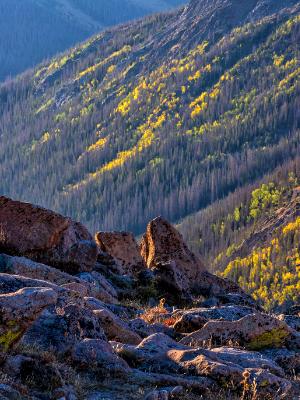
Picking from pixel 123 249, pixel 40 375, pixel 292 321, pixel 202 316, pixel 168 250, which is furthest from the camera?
pixel 168 250

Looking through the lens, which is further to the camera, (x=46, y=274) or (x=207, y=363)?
(x=46, y=274)

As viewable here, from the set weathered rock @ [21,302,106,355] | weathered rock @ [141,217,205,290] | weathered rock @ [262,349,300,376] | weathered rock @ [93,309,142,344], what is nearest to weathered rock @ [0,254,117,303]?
weathered rock @ [93,309,142,344]

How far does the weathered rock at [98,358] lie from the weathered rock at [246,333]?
170 inches

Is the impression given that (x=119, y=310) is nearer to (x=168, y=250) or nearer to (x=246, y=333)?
(x=246, y=333)

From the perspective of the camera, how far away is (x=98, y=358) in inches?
837

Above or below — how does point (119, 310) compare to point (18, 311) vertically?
above

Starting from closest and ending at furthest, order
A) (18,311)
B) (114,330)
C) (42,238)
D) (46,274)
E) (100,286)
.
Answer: (18,311) → (114,330) → (46,274) → (42,238) → (100,286)

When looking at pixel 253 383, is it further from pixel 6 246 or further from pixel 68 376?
pixel 6 246

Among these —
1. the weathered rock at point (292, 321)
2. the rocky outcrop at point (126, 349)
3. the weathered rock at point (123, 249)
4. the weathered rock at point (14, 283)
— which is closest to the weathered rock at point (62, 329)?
the rocky outcrop at point (126, 349)

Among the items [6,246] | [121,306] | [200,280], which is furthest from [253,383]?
[200,280]

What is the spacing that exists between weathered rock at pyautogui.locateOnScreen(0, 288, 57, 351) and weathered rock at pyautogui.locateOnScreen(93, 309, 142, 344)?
18.7 feet

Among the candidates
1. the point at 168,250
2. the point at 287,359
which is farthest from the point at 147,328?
the point at 168,250

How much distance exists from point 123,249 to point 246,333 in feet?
67.4

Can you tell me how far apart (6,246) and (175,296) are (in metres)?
8.65
